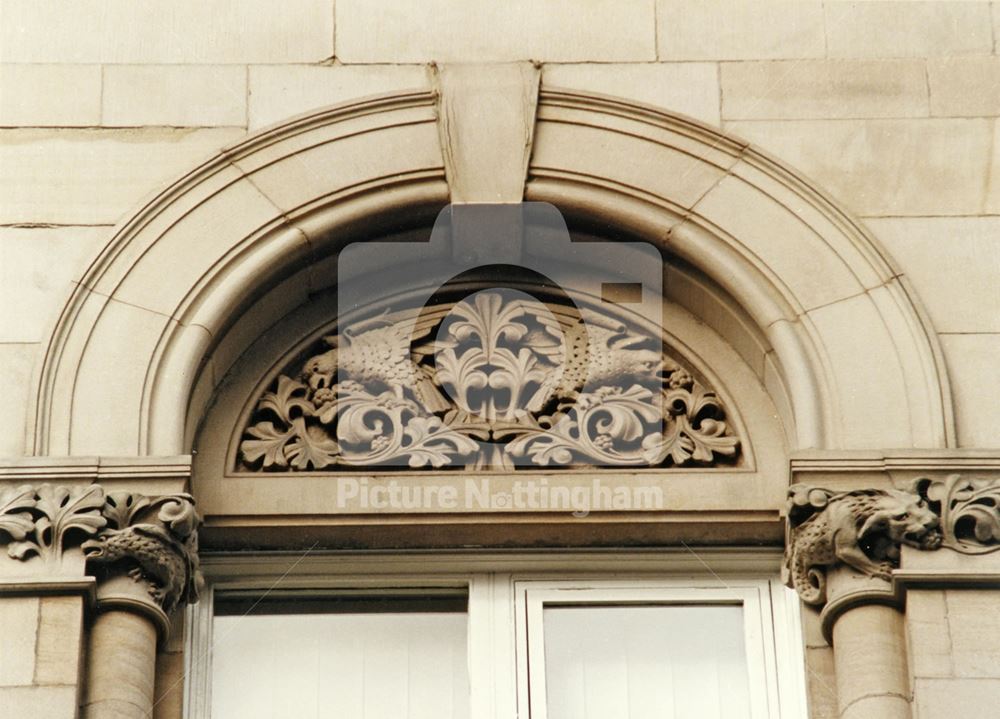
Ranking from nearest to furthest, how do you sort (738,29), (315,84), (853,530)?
(853,530) < (315,84) < (738,29)

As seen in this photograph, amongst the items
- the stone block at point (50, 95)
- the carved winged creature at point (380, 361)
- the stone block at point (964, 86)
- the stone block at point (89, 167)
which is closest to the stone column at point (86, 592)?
the carved winged creature at point (380, 361)

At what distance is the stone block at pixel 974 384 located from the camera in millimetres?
9891

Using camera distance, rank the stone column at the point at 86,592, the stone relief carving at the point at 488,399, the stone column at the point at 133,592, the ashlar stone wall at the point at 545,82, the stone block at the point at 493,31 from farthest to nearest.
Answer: the stone block at the point at 493,31 < the stone relief carving at the point at 488,399 < the ashlar stone wall at the point at 545,82 < the stone column at the point at 133,592 < the stone column at the point at 86,592

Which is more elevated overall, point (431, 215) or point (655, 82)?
point (655, 82)

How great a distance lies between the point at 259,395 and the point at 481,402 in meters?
1.01

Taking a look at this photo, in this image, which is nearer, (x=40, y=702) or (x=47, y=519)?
(x=40, y=702)

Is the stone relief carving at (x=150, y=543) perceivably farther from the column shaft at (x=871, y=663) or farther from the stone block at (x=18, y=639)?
the column shaft at (x=871, y=663)

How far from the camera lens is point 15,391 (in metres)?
9.92

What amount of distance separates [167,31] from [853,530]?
3958 millimetres

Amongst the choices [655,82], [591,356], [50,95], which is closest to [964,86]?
[655,82]

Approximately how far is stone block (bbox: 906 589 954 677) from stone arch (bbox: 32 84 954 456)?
730mm

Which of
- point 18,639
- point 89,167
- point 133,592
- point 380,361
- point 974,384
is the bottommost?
point 18,639

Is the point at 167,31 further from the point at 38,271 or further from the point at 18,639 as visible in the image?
the point at 18,639

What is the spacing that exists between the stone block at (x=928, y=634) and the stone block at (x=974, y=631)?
1.1 inches
